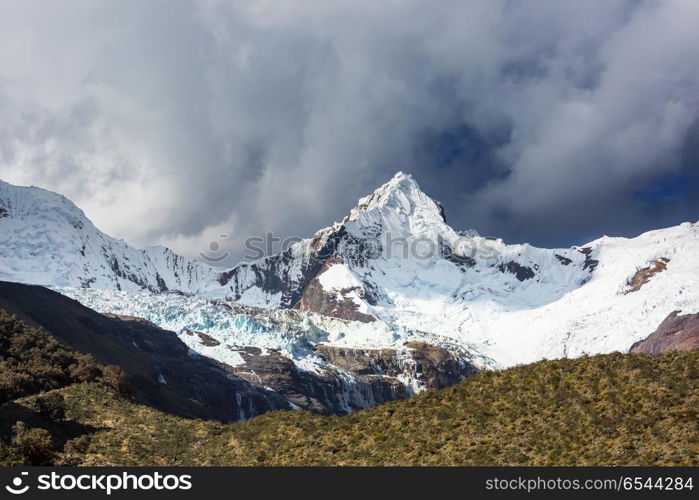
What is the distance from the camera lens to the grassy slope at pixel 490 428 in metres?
45.0

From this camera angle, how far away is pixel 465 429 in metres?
52.0

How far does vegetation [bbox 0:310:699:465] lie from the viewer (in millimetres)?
45312

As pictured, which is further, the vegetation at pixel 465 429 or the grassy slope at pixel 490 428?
the vegetation at pixel 465 429

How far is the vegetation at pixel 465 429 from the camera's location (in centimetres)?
4531

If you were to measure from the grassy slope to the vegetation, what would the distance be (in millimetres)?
103

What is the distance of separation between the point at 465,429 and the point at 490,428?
1.79 m

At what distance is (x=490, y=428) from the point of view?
51.2 m

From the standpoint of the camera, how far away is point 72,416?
6650cm

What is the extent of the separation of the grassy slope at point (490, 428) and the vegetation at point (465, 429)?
103 mm

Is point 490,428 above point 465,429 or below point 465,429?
below

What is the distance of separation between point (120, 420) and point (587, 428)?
40.8 m

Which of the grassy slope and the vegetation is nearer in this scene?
the grassy slope

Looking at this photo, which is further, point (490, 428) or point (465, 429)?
point (465, 429)
